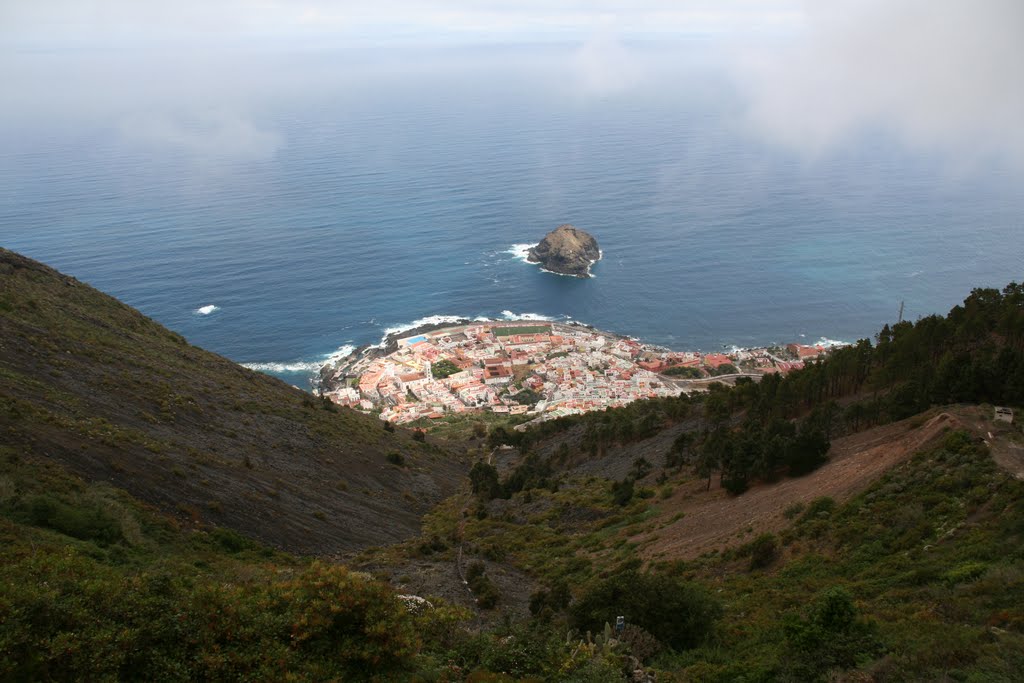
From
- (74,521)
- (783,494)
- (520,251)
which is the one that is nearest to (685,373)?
(520,251)

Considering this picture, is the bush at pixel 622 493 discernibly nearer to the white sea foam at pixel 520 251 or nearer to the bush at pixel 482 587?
the bush at pixel 482 587

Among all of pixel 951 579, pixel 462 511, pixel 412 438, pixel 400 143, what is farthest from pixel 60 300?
pixel 400 143

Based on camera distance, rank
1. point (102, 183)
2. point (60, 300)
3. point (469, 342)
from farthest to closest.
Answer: point (102, 183) → point (469, 342) → point (60, 300)

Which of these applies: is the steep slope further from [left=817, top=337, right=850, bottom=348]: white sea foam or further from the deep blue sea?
[left=817, top=337, right=850, bottom=348]: white sea foam

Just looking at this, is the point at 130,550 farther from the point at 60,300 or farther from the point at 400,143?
the point at 400,143

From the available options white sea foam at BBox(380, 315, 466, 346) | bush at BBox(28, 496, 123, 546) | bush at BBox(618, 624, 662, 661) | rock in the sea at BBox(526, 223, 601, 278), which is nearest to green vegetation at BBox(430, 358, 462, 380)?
white sea foam at BBox(380, 315, 466, 346)

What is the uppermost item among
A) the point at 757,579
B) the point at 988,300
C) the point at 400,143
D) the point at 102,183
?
the point at 400,143
